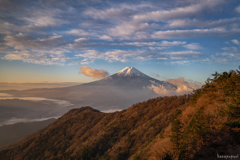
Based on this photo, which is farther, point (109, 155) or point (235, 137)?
point (109, 155)

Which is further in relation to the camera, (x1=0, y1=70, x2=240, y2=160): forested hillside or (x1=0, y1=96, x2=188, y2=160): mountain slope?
(x1=0, y1=96, x2=188, y2=160): mountain slope

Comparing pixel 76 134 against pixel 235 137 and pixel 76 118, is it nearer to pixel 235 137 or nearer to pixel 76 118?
pixel 76 118

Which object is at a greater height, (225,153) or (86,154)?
(225,153)

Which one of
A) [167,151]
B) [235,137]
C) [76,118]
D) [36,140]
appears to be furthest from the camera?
[76,118]

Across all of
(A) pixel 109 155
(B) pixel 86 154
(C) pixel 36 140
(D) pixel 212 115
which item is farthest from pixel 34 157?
(D) pixel 212 115

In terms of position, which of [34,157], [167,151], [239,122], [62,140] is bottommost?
[34,157]

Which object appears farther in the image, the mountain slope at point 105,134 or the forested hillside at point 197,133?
the mountain slope at point 105,134

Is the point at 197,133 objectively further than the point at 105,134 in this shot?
No

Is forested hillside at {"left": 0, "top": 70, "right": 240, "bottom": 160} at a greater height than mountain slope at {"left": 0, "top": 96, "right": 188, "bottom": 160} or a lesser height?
greater

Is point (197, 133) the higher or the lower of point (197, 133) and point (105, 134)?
the higher

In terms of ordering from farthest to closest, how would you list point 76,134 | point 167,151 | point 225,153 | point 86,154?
point 76,134
point 86,154
point 167,151
point 225,153

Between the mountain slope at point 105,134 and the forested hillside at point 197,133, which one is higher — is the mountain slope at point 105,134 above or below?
below
